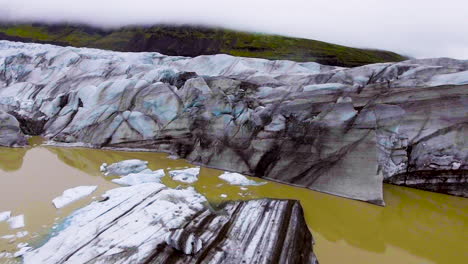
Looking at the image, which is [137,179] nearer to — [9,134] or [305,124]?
[305,124]

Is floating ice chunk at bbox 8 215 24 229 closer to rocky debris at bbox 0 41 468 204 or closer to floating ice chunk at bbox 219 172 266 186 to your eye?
floating ice chunk at bbox 219 172 266 186

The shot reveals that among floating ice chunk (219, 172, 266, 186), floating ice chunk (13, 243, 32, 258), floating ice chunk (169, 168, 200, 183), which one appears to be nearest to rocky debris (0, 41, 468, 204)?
floating ice chunk (219, 172, 266, 186)

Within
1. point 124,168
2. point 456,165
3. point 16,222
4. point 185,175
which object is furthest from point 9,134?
point 456,165

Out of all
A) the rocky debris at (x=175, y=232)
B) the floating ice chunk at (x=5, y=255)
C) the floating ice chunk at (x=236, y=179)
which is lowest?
the floating ice chunk at (x=236, y=179)

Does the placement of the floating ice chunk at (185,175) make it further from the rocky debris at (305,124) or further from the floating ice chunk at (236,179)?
the rocky debris at (305,124)

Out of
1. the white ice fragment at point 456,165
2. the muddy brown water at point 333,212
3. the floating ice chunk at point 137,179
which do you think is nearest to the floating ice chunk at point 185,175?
the muddy brown water at point 333,212
